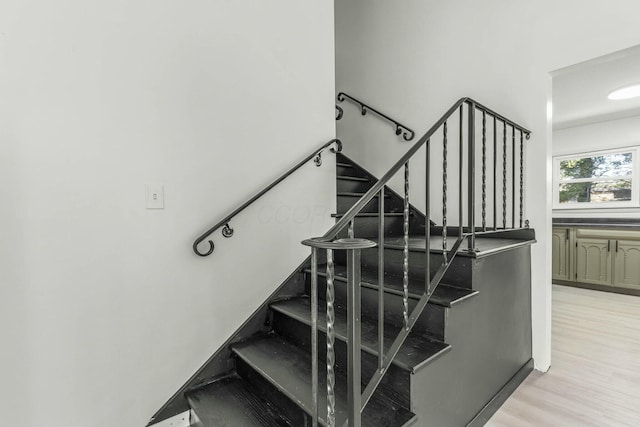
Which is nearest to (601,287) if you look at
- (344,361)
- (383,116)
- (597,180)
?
(597,180)

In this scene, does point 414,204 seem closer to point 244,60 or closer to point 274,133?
point 274,133

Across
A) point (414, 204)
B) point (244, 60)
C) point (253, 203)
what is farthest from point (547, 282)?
point (244, 60)

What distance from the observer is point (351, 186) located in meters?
3.03

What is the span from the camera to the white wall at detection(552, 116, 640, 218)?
4426mm

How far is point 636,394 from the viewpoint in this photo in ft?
6.29

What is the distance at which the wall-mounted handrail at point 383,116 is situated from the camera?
3019mm

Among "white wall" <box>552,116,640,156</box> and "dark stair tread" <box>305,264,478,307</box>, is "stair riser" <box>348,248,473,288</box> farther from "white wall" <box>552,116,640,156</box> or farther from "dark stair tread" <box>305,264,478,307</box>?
"white wall" <box>552,116,640,156</box>

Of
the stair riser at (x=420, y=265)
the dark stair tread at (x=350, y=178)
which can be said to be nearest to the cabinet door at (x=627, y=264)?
the dark stair tread at (x=350, y=178)

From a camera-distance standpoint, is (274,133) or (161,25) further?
(274,133)

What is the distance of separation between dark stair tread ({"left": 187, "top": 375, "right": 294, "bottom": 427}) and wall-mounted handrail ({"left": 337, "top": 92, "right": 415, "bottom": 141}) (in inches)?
96.0

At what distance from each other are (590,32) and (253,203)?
7.83 ft

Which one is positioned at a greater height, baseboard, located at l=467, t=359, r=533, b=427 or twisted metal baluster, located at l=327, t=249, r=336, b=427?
twisted metal baluster, located at l=327, t=249, r=336, b=427

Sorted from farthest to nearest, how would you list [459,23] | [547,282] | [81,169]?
1. [459,23]
2. [547,282]
3. [81,169]

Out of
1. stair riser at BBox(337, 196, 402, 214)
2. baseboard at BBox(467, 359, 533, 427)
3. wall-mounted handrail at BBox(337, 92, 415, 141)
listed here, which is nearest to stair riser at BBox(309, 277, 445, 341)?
baseboard at BBox(467, 359, 533, 427)
